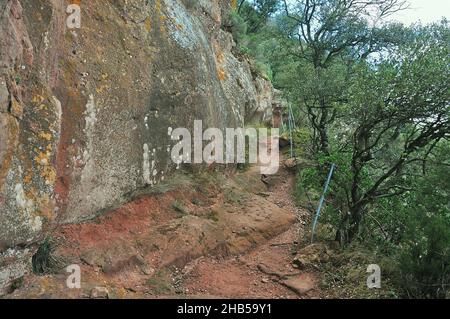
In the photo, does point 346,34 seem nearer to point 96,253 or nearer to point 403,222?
point 403,222

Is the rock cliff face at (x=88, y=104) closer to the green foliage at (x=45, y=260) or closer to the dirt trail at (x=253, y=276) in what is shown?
the green foliage at (x=45, y=260)

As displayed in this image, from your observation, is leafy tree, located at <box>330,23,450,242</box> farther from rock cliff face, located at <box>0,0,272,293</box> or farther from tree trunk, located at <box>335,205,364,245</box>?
rock cliff face, located at <box>0,0,272,293</box>

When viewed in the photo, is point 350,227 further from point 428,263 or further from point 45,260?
point 45,260

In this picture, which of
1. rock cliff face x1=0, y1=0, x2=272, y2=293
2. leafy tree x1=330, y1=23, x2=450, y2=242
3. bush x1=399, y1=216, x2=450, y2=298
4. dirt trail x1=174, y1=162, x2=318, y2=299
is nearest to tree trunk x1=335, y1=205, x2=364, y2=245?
leafy tree x1=330, y1=23, x2=450, y2=242

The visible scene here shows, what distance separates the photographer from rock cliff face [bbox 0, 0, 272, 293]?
4453 millimetres

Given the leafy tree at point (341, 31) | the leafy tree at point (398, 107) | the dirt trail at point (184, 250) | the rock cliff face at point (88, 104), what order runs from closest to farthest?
the rock cliff face at point (88, 104)
the dirt trail at point (184, 250)
the leafy tree at point (398, 107)
the leafy tree at point (341, 31)

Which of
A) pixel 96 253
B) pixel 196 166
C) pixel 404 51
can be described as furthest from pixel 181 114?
pixel 404 51

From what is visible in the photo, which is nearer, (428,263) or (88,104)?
(428,263)

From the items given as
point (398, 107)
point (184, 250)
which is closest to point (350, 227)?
point (398, 107)

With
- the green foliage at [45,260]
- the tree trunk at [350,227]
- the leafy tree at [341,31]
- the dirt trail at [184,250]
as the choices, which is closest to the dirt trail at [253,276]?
the dirt trail at [184,250]

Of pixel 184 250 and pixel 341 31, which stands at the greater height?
pixel 341 31

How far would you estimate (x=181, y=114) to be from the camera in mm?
7703

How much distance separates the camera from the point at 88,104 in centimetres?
578

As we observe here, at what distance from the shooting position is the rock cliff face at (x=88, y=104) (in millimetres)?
4453
